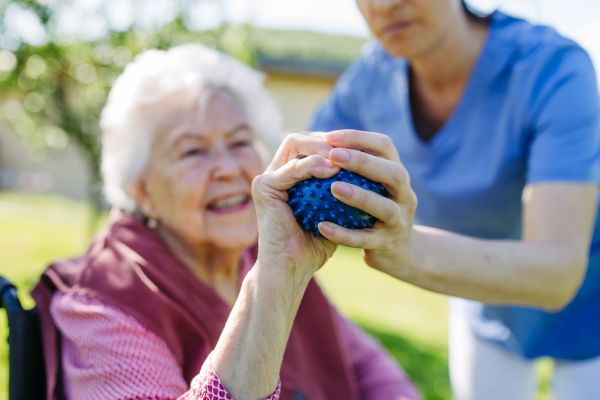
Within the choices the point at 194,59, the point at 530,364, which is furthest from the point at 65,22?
the point at 530,364

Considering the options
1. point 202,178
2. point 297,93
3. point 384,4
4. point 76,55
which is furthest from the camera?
point 297,93

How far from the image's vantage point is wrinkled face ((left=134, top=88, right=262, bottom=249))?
5.70 ft

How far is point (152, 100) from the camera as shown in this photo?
1.82 metres

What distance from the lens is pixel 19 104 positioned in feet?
21.4

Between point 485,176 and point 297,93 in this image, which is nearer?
point 485,176

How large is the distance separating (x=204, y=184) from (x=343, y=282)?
522 cm

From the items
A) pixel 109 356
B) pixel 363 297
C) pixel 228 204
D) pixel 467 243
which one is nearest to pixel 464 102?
pixel 467 243

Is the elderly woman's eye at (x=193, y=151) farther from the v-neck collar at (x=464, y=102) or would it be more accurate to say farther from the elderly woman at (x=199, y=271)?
the v-neck collar at (x=464, y=102)

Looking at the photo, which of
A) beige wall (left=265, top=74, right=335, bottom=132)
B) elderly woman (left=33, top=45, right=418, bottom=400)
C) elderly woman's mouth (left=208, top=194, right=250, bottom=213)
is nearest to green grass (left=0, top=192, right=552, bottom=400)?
elderly woman (left=33, top=45, right=418, bottom=400)

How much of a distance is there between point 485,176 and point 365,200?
98 centimetres

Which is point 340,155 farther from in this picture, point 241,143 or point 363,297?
point 363,297

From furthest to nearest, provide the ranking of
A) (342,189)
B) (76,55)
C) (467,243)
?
(76,55), (467,243), (342,189)

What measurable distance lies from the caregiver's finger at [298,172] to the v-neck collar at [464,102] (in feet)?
3.29

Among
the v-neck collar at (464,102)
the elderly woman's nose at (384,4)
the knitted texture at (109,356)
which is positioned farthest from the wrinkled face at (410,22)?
the knitted texture at (109,356)
